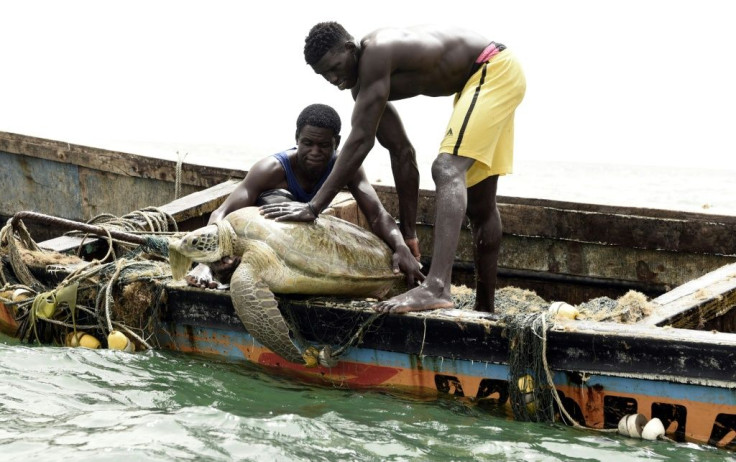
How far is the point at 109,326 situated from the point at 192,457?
1584mm

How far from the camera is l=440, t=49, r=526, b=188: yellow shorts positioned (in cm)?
475

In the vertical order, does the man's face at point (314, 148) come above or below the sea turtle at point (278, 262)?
above

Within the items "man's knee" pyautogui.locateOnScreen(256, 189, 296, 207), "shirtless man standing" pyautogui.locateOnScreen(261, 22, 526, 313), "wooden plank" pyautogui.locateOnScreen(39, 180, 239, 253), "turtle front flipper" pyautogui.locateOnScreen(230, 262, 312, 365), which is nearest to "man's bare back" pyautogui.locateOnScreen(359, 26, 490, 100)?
"shirtless man standing" pyautogui.locateOnScreen(261, 22, 526, 313)

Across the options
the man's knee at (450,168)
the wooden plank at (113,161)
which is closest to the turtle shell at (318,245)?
the man's knee at (450,168)

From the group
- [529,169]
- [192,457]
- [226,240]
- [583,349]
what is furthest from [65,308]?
[529,169]

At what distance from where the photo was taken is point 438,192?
4617mm

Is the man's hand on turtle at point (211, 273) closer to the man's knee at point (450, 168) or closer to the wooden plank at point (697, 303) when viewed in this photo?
the man's knee at point (450, 168)

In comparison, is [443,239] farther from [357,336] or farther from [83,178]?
[83,178]

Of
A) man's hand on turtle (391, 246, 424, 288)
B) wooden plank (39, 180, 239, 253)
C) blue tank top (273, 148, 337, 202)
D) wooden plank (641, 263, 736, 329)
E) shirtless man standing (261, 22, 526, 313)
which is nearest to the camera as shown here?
wooden plank (641, 263, 736, 329)

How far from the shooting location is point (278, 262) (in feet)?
15.0

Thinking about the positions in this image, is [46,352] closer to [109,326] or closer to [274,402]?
[109,326]

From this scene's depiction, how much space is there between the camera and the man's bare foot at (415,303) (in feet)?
14.4

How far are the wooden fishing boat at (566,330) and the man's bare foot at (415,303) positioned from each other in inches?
2.0

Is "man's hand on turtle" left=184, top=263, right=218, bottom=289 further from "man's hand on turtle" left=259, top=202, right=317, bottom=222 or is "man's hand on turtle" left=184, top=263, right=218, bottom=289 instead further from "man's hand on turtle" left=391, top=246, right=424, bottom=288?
"man's hand on turtle" left=391, top=246, right=424, bottom=288
